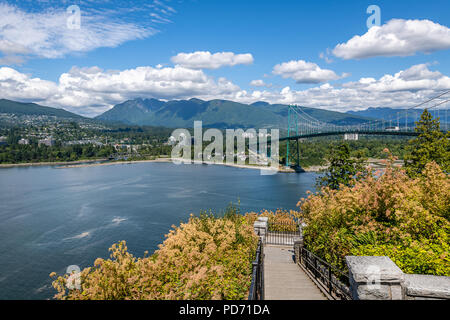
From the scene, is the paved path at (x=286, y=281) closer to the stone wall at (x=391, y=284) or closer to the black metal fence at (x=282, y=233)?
the black metal fence at (x=282, y=233)

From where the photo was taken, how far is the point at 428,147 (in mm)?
16938

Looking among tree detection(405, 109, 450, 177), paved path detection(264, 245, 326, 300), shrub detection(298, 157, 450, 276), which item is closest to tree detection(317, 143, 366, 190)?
tree detection(405, 109, 450, 177)

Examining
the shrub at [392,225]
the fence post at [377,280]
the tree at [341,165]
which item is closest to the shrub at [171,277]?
the fence post at [377,280]

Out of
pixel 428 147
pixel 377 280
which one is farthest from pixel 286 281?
pixel 428 147

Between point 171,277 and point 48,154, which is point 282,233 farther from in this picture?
point 48,154

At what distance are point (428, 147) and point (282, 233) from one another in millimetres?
11559

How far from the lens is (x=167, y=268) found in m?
4.59

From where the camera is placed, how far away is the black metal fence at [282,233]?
9.82 metres

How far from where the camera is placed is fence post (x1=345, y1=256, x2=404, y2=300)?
9.03 ft

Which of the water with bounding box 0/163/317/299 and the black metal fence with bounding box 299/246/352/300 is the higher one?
the black metal fence with bounding box 299/246/352/300

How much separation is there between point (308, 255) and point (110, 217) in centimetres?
2515

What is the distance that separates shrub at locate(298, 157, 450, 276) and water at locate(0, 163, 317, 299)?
1461 centimetres

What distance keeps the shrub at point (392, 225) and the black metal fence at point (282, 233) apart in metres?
2.92

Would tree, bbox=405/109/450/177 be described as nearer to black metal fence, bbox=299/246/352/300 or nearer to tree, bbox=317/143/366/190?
tree, bbox=317/143/366/190
